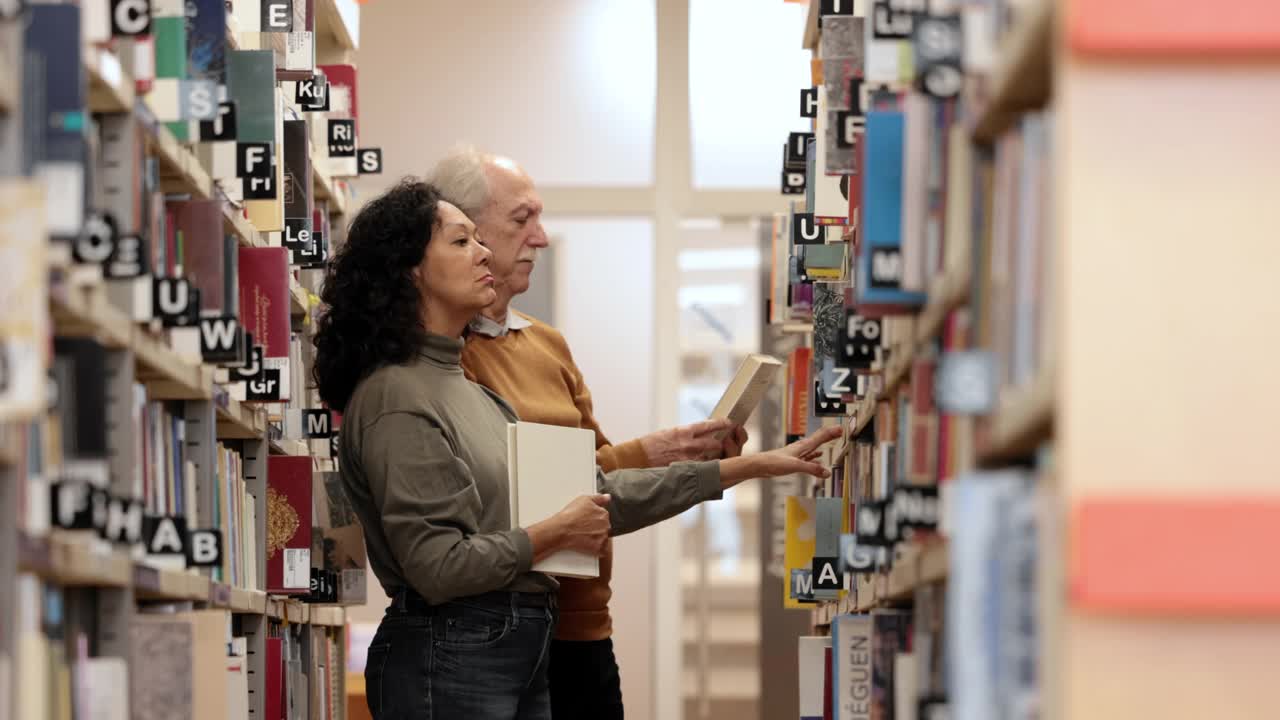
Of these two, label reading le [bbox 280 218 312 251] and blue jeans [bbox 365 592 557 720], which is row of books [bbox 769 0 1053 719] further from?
label reading le [bbox 280 218 312 251]

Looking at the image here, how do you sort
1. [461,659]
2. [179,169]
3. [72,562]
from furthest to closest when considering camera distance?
[461,659] < [179,169] < [72,562]

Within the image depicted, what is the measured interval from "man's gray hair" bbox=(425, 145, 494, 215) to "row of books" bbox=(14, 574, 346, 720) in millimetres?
1051

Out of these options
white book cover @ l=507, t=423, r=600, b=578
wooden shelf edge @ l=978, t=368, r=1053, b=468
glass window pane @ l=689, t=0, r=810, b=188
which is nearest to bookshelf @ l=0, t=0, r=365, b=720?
white book cover @ l=507, t=423, r=600, b=578

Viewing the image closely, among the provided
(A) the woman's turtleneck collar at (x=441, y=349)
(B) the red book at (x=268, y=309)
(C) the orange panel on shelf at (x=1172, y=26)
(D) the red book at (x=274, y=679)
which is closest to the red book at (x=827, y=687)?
(A) the woman's turtleneck collar at (x=441, y=349)

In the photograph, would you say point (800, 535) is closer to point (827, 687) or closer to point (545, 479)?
point (827, 687)

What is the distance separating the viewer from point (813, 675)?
3.39 metres

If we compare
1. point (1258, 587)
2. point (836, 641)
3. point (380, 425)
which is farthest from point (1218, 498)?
point (380, 425)

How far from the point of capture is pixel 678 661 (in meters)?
6.61

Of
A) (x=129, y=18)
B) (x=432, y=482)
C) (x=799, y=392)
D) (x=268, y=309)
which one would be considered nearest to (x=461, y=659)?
(x=432, y=482)

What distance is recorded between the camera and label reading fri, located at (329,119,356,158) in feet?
13.4

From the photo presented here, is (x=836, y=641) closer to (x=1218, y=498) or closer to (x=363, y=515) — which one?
(x=363, y=515)

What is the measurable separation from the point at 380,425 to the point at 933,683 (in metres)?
1.12

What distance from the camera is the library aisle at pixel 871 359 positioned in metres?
1.34

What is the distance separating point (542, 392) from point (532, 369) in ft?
0.19
